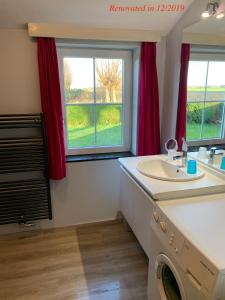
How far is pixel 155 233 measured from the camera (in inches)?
54.7

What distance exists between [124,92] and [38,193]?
4.33 ft

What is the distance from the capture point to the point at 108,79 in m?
2.42

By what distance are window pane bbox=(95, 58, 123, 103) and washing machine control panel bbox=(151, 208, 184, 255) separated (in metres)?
1.39

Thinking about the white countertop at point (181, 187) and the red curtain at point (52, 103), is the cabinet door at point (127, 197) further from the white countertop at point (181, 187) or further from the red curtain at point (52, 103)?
the red curtain at point (52, 103)

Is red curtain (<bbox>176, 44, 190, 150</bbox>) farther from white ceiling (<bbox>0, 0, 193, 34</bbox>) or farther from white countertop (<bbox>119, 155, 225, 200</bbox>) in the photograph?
white countertop (<bbox>119, 155, 225, 200</bbox>)

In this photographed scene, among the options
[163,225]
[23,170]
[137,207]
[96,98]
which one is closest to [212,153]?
[137,207]

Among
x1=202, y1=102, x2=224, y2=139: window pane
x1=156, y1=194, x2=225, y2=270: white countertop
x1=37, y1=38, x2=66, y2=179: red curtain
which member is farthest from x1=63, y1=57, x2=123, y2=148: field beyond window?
x1=156, y1=194, x2=225, y2=270: white countertop

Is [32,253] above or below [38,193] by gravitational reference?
below

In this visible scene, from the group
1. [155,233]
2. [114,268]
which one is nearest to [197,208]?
[155,233]

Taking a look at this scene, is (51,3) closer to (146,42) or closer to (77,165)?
(146,42)

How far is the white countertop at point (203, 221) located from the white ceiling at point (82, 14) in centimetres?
153

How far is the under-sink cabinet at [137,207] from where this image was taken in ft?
5.48

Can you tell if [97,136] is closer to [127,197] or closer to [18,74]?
[127,197]

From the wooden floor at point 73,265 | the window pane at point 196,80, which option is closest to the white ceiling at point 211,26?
the window pane at point 196,80
